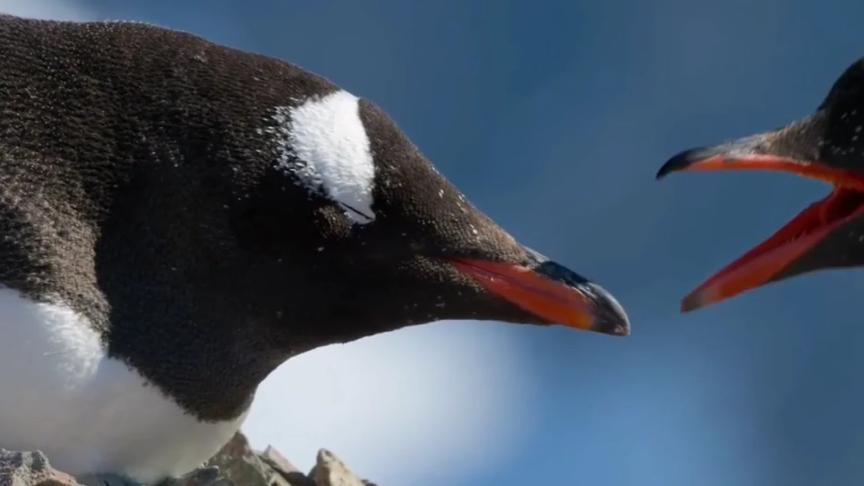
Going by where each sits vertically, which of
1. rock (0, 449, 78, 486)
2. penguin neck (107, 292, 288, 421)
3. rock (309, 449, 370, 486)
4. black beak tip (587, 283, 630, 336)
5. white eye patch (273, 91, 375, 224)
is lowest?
rock (0, 449, 78, 486)

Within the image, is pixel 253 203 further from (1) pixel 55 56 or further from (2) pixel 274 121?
(1) pixel 55 56

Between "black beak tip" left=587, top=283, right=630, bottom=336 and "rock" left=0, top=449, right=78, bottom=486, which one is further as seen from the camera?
"black beak tip" left=587, top=283, right=630, bottom=336

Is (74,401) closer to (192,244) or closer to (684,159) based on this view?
(192,244)

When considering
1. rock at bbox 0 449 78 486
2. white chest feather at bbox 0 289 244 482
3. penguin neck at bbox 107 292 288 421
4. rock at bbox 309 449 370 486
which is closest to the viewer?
rock at bbox 0 449 78 486

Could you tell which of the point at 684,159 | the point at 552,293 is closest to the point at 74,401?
the point at 552,293

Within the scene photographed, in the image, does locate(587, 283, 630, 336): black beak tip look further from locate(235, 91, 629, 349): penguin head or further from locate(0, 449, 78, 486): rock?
locate(0, 449, 78, 486): rock

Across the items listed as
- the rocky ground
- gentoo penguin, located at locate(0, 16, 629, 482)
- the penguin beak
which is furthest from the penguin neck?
the penguin beak
